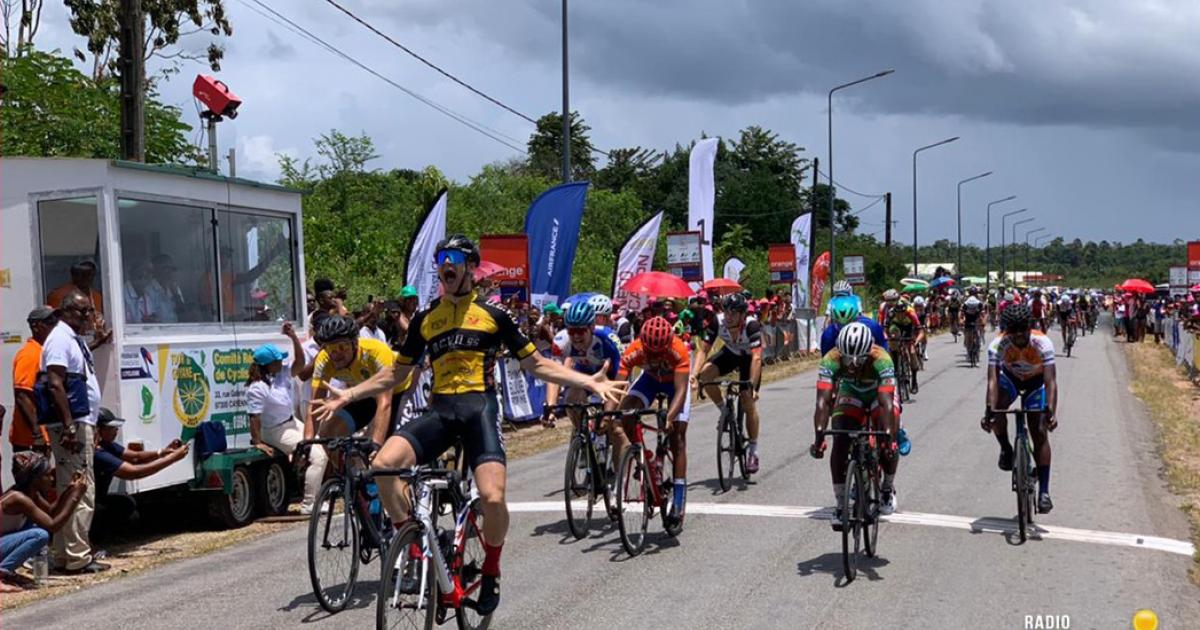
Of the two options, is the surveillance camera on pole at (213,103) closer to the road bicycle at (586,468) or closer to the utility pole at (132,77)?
the utility pole at (132,77)

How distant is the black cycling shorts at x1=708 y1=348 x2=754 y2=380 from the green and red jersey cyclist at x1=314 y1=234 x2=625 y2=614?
5.65 m

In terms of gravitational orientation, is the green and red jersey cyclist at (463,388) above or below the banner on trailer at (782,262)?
below

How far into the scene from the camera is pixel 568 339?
10.6 metres

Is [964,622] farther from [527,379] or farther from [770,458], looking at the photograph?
[527,379]

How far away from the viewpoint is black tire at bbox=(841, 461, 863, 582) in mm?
8102

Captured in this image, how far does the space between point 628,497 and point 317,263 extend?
28.8 meters

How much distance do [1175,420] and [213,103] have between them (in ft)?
46.9

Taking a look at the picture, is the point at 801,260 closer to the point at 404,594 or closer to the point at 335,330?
the point at 335,330

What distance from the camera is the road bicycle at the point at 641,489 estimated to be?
918 cm

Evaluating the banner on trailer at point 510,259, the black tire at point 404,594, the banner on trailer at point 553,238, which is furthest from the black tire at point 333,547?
the banner on trailer at point 553,238

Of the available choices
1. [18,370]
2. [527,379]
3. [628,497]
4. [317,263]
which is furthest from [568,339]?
[317,263]

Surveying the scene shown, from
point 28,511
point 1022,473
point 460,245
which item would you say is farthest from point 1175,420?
point 28,511

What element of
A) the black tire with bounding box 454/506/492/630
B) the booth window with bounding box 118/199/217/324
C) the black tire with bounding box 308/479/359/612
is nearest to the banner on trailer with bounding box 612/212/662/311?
the booth window with bounding box 118/199/217/324

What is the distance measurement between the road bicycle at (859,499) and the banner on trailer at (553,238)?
41.4ft
